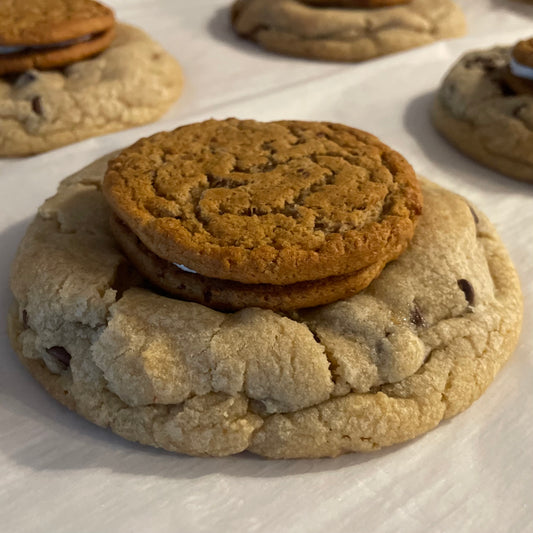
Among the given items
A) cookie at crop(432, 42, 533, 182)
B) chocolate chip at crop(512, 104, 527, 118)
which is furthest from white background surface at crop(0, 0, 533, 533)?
chocolate chip at crop(512, 104, 527, 118)

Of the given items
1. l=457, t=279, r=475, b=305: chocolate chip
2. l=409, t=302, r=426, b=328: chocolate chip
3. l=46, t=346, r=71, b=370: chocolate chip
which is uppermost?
l=457, t=279, r=475, b=305: chocolate chip

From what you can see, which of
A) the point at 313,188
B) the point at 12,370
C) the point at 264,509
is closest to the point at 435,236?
the point at 313,188

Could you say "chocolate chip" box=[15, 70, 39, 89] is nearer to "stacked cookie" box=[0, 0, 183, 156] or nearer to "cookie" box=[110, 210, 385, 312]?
"stacked cookie" box=[0, 0, 183, 156]

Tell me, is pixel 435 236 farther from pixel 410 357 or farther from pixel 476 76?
pixel 476 76

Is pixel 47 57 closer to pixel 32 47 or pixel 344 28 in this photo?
pixel 32 47

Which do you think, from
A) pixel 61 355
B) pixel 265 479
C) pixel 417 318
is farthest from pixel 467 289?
pixel 61 355

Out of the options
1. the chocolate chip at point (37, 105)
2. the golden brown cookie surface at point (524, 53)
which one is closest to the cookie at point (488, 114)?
the golden brown cookie surface at point (524, 53)

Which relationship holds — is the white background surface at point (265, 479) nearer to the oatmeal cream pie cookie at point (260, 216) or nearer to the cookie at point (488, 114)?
the oatmeal cream pie cookie at point (260, 216)
